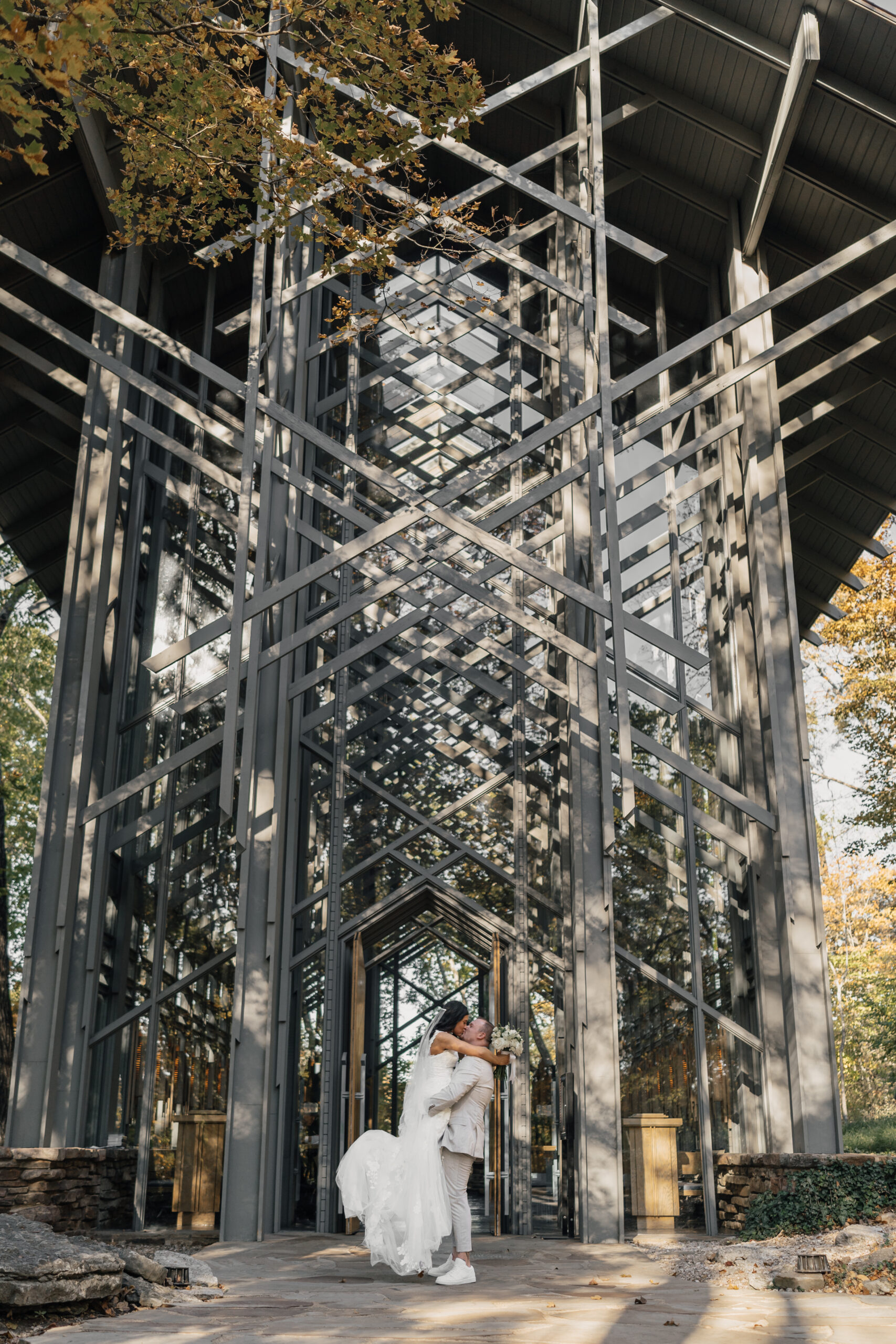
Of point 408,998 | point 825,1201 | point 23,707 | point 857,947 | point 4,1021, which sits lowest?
point 825,1201

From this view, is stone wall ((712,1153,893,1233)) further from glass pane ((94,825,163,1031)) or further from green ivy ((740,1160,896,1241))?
glass pane ((94,825,163,1031))

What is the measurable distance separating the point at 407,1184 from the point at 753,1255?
6.70ft

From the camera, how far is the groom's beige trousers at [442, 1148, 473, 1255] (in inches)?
219

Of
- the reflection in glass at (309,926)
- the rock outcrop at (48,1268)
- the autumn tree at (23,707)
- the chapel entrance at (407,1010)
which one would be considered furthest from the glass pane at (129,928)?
the autumn tree at (23,707)

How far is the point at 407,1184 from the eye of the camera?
18.4 ft

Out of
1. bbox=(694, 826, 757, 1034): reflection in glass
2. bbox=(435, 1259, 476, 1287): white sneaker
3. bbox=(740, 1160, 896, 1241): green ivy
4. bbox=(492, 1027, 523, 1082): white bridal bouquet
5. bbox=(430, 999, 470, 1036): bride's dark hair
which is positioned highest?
bbox=(694, 826, 757, 1034): reflection in glass

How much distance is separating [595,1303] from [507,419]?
7874 mm

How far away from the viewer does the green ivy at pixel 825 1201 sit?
705 cm

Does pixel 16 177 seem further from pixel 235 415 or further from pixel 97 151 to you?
pixel 235 415

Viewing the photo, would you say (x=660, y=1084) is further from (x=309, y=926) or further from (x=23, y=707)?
(x=23, y=707)

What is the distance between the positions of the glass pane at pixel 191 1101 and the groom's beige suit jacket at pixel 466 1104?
152 inches

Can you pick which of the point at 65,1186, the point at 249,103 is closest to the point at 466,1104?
the point at 65,1186

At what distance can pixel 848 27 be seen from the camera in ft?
27.7

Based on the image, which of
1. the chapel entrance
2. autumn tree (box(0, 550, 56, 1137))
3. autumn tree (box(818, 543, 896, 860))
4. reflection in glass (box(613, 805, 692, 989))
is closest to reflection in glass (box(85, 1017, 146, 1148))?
the chapel entrance
